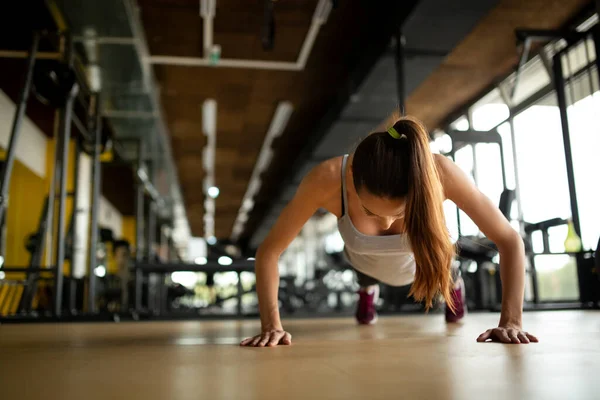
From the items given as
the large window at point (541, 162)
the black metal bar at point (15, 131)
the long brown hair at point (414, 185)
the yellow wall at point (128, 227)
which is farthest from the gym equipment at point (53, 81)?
the yellow wall at point (128, 227)

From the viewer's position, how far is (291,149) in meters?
9.33

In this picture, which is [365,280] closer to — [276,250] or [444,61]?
[276,250]

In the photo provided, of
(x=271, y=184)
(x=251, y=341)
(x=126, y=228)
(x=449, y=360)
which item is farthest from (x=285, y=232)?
(x=126, y=228)

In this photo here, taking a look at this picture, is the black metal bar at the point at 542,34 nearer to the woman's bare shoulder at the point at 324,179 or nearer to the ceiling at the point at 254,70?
the ceiling at the point at 254,70

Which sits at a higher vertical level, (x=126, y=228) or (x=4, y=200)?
(x=126, y=228)

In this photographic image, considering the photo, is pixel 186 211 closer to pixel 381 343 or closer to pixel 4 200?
pixel 4 200

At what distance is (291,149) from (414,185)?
797cm

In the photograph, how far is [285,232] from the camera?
5.41ft

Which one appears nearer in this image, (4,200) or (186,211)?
(4,200)

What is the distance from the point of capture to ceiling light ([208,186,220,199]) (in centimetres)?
1195

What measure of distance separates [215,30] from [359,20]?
1.37 m

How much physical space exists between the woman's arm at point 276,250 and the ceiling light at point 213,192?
34.1 feet

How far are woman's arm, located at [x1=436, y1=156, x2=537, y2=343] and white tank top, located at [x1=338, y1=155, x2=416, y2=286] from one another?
0.75 ft

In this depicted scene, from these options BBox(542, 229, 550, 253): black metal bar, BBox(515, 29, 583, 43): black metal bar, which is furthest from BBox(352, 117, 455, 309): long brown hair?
BBox(515, 29, 583, 43): black metal bar
